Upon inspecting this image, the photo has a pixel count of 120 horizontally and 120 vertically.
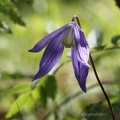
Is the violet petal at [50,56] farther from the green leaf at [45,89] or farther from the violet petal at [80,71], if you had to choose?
the green leaf at [45,89]

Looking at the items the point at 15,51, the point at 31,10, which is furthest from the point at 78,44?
the point at 31,10

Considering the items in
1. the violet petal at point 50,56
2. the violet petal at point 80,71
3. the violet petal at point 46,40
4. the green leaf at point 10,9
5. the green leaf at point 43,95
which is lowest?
the green leaf at point 43,95

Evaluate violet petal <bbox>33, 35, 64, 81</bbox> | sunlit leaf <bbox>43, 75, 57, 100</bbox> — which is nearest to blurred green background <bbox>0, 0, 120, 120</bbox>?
sunlit leaf <bbox>43, 75, 57, 100</bbox>

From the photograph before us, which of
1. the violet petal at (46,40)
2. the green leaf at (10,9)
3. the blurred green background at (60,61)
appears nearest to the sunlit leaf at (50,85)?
the blurred green background at (60,61)

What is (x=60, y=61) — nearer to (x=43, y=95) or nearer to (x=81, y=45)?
(x=43, y=95)

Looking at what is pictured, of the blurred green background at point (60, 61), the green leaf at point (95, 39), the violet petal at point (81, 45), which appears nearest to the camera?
the violet petal at point (81, 45)

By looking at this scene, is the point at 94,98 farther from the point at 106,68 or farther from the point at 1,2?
the point at 1,2

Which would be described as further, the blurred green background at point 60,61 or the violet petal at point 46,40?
the blurred green background at point 60,61
